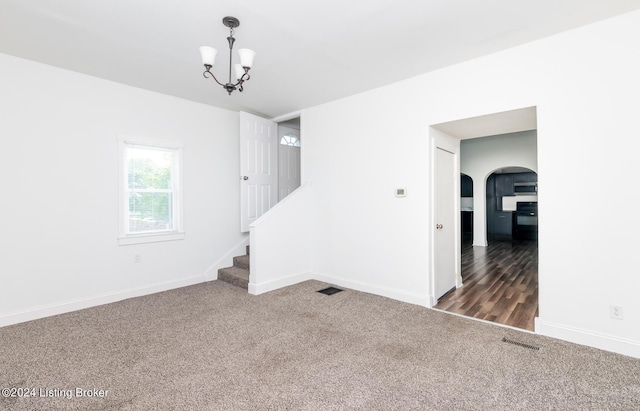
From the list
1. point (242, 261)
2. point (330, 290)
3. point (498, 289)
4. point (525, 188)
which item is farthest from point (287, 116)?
point (525, 188)

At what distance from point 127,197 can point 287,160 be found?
284cm

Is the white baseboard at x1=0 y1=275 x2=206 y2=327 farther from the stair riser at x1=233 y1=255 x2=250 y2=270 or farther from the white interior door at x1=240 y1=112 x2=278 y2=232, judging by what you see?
the white interior door at x1=240 y1=112 x2=278 y2=232

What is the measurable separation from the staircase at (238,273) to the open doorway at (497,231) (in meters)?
2.72

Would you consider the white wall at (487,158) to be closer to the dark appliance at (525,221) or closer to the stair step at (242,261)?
the dark appliance at (525,221)

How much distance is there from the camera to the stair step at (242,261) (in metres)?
4.87

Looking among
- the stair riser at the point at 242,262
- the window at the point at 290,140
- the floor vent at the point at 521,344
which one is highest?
the window at the point at 290,140

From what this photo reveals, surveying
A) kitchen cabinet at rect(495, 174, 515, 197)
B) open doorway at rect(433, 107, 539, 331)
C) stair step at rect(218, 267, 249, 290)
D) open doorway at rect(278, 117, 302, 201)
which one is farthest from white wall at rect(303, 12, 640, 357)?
kitchen cabinet at rect(495, 174, 515, 197)

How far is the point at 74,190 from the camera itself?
3555mm

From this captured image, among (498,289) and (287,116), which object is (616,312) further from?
(287,116)

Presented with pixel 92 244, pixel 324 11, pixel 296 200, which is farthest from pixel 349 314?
pixel 92 244

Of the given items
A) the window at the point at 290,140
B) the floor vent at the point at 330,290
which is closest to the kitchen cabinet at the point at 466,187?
the window at the point at 290,140

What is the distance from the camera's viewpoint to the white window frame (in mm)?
3914

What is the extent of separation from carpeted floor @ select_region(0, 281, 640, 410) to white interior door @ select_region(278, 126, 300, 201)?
291 centimetres

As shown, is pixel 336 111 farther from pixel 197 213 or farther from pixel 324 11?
pixel 197 213
